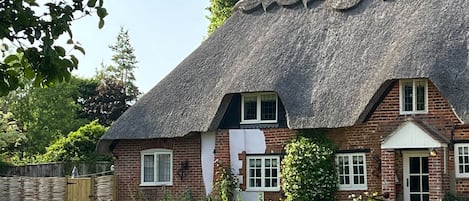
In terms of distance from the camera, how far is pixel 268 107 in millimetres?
24500

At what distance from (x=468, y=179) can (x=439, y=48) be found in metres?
3.34

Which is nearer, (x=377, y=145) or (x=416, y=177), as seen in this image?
(x=416, y=177)

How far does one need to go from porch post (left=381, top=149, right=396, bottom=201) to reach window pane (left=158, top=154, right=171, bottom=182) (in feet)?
22.2

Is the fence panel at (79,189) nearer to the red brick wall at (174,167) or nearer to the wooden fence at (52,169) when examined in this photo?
the red brick wall at (174,167)

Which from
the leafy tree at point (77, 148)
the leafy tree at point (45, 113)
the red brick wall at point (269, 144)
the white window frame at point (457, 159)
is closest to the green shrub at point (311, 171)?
the red brick wall at point (269, 144)

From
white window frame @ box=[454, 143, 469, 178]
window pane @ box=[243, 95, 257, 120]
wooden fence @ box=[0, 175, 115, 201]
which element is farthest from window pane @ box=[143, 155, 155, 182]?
white window frame @ box=[454, 143, 469, 178]

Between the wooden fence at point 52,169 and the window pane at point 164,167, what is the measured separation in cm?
552

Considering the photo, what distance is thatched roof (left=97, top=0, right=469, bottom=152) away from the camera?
2180cm

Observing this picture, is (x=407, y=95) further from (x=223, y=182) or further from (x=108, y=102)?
(x=108, y=102)

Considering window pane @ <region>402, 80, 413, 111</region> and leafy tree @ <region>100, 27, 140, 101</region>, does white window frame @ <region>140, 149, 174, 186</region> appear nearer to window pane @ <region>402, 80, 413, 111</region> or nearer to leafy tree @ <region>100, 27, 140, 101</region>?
window pane @ <region>402, 80, 413, 111</region>

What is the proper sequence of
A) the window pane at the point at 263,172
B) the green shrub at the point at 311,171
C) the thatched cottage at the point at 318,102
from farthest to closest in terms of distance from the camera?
the window pane at the point at 263,172 → the green shrub at the point at 311,171 → the thatched cottage at the point at 318,102

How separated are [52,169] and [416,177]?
13.5m

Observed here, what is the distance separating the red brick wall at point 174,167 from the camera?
25.1m

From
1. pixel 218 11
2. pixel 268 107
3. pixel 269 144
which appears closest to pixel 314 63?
pixel 268 107
